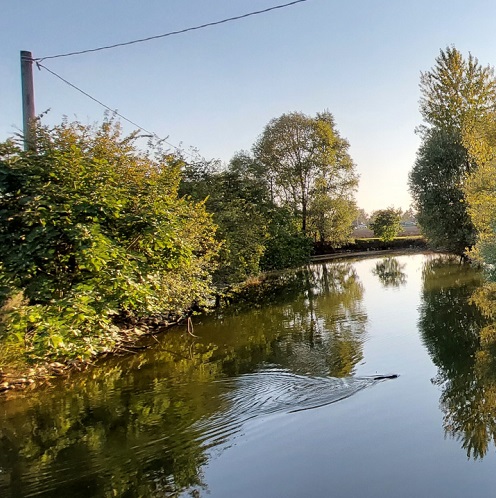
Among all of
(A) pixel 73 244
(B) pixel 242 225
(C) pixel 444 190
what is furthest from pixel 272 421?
(C) pixel 444 190

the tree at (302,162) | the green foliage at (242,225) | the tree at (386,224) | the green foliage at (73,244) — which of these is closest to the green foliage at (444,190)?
the green foliage at (242,225)

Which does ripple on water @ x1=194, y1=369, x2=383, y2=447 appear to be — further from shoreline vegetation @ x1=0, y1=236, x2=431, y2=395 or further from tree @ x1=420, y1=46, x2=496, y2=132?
tree @ x1=420, y1=46, x2=496, y2=132

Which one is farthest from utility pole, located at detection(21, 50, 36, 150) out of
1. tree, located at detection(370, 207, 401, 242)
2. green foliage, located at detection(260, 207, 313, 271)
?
tree, located at detection(370, 207, 401, 242)

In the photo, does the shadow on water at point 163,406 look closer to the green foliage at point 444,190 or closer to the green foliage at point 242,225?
the green foliage at point 242,225

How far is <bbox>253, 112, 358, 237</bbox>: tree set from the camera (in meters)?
39.7

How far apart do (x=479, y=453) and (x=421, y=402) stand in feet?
4.72

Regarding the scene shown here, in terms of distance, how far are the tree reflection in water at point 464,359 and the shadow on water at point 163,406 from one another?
1.36 meters

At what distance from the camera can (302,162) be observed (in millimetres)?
39938

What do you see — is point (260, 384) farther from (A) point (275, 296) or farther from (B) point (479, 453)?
(A) point (275, 296)

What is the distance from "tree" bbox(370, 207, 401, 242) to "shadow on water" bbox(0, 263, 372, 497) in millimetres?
40328

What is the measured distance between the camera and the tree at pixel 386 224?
50106 millimetres

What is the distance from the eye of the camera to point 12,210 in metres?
7.88

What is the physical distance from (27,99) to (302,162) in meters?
33.0

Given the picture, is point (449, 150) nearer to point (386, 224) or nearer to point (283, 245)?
point (283, 245)
